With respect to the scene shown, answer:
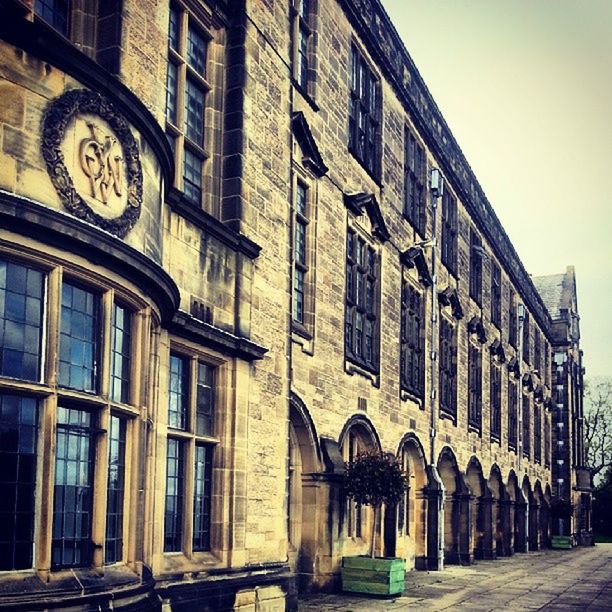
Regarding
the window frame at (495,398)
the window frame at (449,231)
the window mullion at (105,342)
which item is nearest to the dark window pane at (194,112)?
the window mullion at (105,342)

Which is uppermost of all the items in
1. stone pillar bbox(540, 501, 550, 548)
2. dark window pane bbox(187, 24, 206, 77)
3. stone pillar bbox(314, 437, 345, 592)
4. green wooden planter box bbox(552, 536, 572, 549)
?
dark window pane bbox(187, 24, 206, 77)

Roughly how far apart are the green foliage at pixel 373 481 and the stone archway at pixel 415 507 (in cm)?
585

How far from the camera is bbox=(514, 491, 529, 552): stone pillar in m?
37.2

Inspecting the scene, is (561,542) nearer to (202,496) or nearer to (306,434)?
(306,434)

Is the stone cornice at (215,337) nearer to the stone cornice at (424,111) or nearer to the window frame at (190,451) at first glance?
the window frame at (190,451)

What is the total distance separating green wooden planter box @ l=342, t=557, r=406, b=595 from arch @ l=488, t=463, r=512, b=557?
17.0 metres

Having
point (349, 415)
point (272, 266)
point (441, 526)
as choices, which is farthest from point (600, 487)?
point (272, 266)

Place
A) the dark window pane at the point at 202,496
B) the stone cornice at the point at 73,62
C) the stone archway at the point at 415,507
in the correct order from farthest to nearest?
1. the stone archway at the point at 415,507
2. the dark window pane at the point at 202,496
3. the stone cornice at the point at 73,62

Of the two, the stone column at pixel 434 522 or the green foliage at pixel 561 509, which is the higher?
the stone column at pixel 434 522

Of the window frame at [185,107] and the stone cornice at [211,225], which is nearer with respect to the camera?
the stone cornice at [211,225]

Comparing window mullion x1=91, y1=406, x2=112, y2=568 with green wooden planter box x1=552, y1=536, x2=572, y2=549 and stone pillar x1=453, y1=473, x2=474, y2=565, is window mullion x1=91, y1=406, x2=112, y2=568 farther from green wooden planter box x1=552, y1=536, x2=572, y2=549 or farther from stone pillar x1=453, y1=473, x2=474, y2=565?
green wooden planter box x1=552, y1=536, x2=572, y2=549

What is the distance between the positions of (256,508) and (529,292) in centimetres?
3298

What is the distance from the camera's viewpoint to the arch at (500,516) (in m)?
33.1

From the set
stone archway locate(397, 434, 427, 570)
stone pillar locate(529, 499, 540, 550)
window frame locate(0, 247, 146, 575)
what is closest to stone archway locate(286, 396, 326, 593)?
stone archway locate(397, 434, 427, 570)
